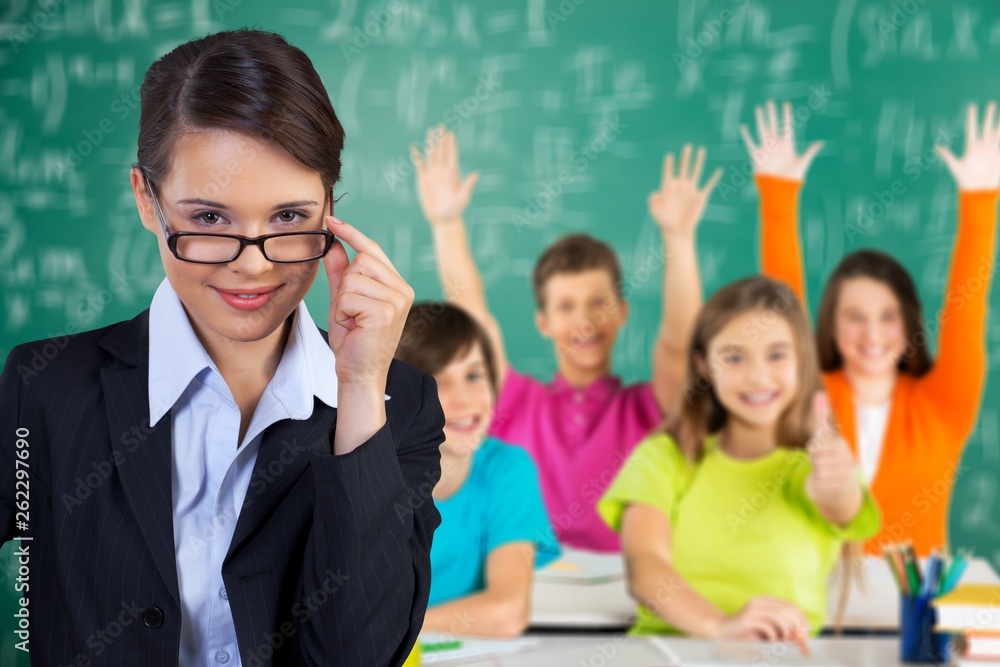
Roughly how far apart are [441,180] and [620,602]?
4.40 ft

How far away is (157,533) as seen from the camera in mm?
786

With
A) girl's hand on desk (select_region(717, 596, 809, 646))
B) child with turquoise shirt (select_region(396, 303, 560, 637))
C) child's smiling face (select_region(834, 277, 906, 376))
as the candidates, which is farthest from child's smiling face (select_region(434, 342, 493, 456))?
child's smiling face (select_region(834, 277, 906, 376))

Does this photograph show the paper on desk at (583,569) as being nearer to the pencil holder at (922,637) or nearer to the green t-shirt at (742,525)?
the green t-shirt at (742,525)

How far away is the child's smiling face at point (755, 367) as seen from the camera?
263cm

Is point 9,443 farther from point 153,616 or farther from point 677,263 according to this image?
point 677,263

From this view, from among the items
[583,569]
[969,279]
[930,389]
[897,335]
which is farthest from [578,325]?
[969,279]

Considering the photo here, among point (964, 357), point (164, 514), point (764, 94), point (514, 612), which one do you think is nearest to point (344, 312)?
point (164, 514)

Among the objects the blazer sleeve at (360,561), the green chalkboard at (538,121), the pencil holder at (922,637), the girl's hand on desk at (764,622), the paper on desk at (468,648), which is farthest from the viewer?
the green chalkboard at (538,121)

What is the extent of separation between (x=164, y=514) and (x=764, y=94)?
2.63m

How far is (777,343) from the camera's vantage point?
2.66 meters

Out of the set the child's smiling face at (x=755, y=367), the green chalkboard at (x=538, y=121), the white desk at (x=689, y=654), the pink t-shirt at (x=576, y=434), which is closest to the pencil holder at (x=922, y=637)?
the white desk at (x=689, y=654)

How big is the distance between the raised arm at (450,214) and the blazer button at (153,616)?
2.17 metres

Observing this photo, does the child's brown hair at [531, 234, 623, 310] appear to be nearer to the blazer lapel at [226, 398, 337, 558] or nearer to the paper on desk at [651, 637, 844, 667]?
the paper on desk at [651, 637, 844, 667]

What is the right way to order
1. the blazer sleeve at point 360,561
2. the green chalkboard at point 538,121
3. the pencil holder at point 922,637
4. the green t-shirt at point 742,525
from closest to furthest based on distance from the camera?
1. the blazer sleeve at point 360,561
2. the pencil holder at point 922,637
3. the green t-shirt at point 742,525
4. the green chalkboard at point 538,121
